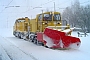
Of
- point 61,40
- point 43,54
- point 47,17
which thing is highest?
point 47,17

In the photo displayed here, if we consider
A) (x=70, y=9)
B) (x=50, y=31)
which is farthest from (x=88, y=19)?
(x=50, y=31)

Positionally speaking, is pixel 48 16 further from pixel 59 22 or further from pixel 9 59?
pixel 9 59

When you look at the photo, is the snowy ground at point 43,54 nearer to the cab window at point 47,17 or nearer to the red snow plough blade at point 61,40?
the red snow plough blade at point 61,40

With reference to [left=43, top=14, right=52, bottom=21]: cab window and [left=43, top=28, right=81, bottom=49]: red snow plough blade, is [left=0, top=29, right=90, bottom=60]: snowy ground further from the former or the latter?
[left=43, top=14, right=52, bottom=21]: cab window

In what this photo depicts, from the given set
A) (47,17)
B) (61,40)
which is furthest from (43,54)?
(47,17)

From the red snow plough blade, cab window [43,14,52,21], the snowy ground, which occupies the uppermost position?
cab window [43,14,52,21]

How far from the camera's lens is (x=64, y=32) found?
12.3 metres

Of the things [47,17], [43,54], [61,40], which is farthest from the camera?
[47,17]

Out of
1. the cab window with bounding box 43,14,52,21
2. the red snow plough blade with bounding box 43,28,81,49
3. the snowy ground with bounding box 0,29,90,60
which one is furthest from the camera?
the cab window with bounding box 43,14,52,21

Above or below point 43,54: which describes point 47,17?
above

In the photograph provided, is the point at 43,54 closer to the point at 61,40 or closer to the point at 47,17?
the point at 61,40

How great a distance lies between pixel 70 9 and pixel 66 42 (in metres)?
52.0

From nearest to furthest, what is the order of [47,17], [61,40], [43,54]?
[43,54], [61,40], [47,17]

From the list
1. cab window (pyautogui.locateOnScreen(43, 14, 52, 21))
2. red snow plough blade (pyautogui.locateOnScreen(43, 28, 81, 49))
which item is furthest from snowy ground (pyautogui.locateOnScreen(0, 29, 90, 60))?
cab window (pyautogui.locateOnScreen(43, 14, 52, 21))
